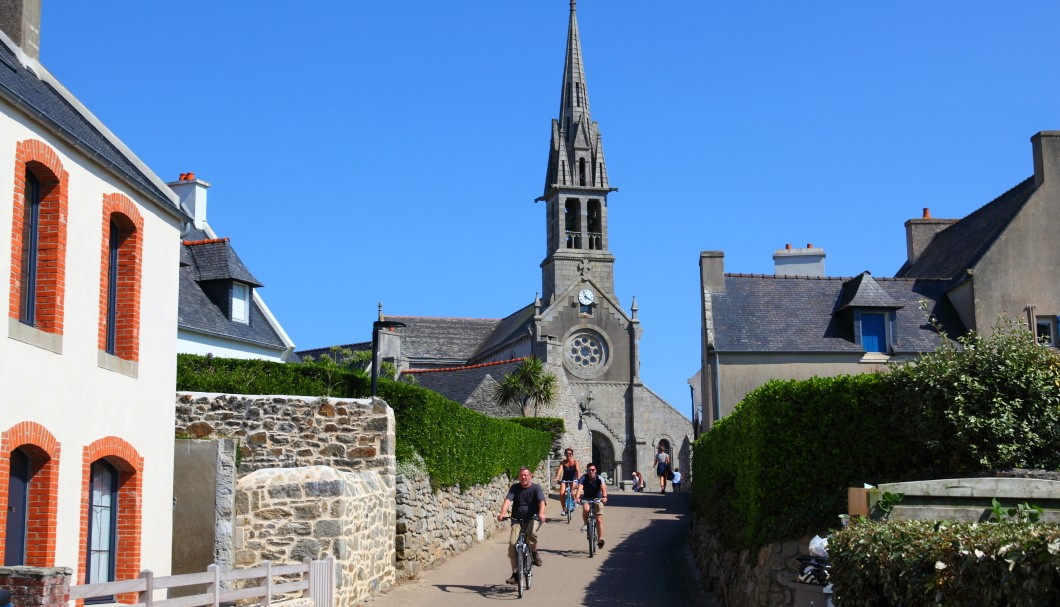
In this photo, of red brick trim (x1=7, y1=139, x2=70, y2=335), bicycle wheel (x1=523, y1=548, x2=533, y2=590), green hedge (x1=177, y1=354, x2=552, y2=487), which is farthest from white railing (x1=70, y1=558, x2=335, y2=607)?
green hedge (x1=177, y1=354, x2=552, y2=487)

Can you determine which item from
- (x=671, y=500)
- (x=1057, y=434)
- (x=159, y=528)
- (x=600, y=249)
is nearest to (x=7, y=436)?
(x=159, y=528)

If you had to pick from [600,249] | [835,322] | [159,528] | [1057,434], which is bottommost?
[159,528]

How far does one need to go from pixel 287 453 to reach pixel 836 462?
750 centimetres

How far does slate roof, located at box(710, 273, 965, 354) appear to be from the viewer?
2942cm

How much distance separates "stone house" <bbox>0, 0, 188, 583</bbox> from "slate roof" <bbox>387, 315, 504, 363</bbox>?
6731 centimetres

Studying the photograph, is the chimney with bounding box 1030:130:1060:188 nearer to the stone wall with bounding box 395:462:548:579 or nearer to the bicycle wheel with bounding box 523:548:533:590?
the stone wall with bounding box 395:462:548:579

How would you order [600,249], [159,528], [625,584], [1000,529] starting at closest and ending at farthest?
[1000,529] < [159,528] < [625,584] < [600,249]

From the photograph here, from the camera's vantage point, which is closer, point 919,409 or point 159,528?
point 919,409

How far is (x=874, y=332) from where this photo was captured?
30031 millimetres

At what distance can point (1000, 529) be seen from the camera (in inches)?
287

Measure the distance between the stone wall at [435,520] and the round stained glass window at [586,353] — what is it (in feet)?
150

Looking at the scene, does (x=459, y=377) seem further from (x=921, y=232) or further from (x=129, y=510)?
(x=129, y=510)

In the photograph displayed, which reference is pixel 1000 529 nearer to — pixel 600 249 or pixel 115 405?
pixel 115 405

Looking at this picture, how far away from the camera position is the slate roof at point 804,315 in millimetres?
29422
